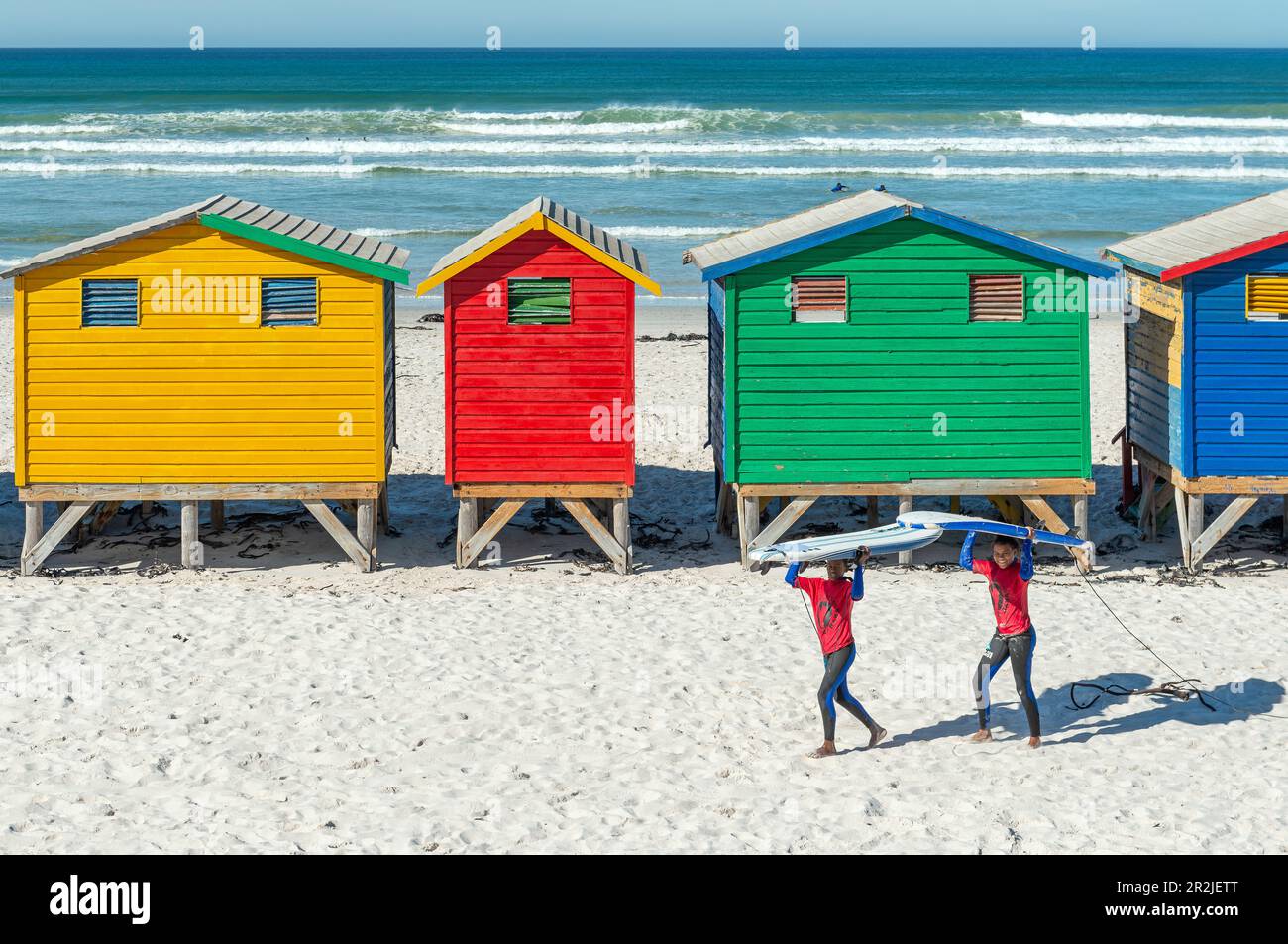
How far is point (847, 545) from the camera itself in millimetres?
11578

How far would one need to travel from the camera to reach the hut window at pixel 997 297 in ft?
53.7

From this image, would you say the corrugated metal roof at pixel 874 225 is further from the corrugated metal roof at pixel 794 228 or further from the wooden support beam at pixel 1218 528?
the wooden support beam at pixel 1218 528

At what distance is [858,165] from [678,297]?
26170mm

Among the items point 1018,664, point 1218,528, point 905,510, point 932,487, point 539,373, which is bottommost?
point 1018,664

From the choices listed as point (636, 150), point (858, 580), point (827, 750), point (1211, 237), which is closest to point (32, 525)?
point (827, 750)

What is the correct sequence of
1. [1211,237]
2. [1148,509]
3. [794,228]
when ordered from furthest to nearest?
[1148,509]
[794,228]
[1211,237]

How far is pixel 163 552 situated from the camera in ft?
56.6

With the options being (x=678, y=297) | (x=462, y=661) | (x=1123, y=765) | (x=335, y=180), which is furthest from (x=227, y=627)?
(x=335, y=180)

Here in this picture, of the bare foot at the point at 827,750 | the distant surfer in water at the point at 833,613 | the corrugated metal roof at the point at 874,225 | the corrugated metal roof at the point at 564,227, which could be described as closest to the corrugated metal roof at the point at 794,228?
the corrugated metal roof at the point at 874,225

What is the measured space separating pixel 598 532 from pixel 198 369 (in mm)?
4160

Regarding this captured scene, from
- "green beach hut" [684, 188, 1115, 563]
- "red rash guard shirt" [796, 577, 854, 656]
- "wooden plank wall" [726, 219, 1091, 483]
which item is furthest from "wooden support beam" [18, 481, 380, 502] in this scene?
"red rash guard shirt" [796, 577, 854, 656]

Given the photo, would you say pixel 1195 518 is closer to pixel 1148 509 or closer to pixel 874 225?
pixel 1148 509

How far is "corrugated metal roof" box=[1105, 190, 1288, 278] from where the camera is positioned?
1606 centimetres
